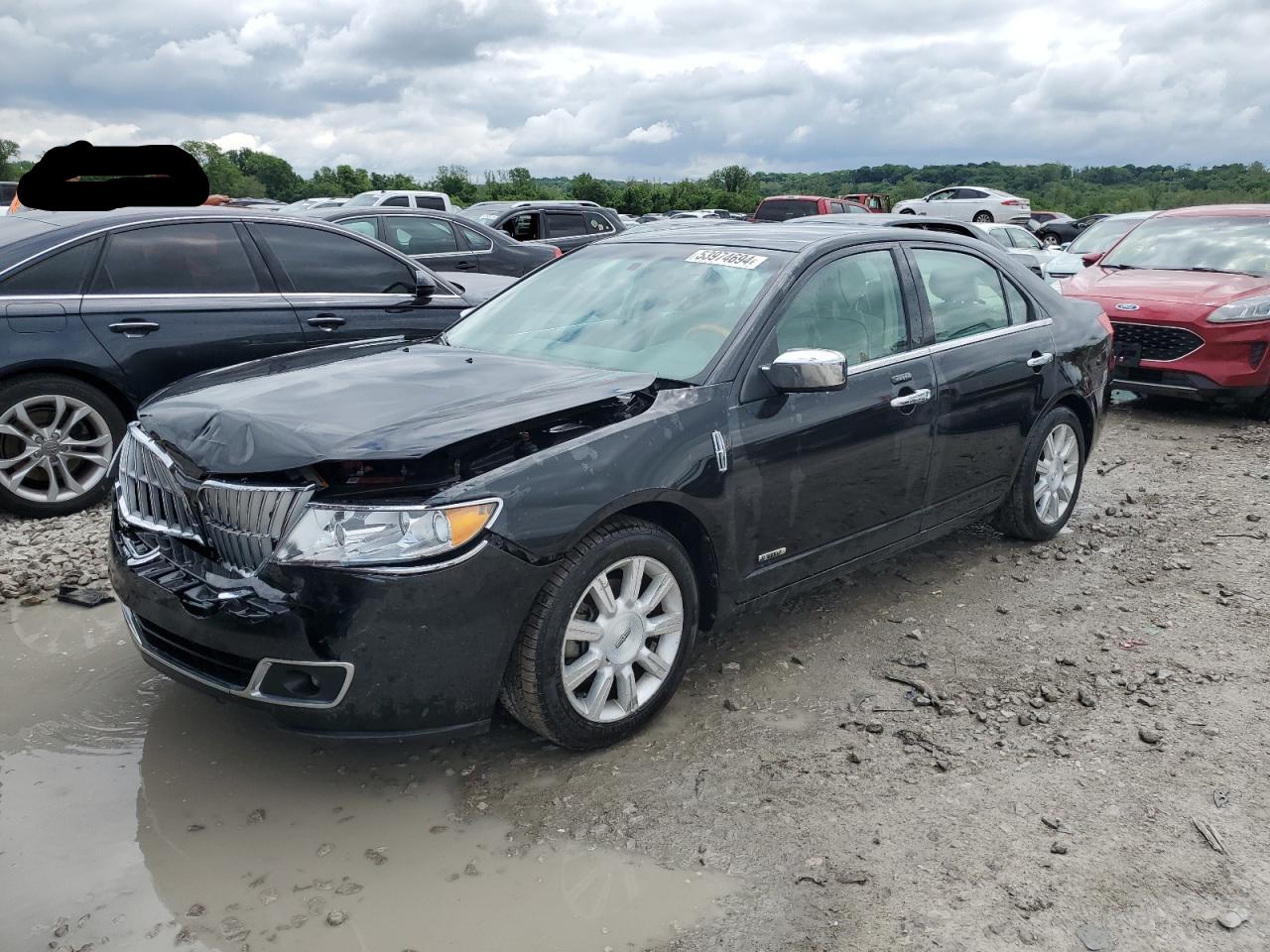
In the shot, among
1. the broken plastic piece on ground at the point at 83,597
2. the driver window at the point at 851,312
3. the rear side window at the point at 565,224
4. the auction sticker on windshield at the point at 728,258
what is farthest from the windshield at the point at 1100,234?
the broken plastic piece on ground at the point at 83,597

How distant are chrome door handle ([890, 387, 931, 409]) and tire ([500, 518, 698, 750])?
1252mm

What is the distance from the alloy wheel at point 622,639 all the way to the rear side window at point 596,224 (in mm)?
12962

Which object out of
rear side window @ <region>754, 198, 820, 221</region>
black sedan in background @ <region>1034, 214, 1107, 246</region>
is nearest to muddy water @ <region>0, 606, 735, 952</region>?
rear side window @ <region>754, 198, 820, 221</region>

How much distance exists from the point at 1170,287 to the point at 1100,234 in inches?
182

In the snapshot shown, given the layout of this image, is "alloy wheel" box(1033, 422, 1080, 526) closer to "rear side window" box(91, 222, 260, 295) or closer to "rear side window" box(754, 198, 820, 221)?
"rear side window" box(91, 222, 260, 295)

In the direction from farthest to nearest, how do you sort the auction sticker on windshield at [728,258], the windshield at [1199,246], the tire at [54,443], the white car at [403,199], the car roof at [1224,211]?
the white car at [403,199], the car roof at [1224,211], the windshield at [1199,246], the tire at [54,443], the auction sticker on windshield at [728,258]

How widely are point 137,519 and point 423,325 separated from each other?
3.64 meters

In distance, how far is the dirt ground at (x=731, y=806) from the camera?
2.76 meters

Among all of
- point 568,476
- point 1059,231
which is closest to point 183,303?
point 568,476

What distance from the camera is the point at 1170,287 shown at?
8930 millimetres

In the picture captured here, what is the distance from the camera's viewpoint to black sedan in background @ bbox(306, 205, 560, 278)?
37.3ft

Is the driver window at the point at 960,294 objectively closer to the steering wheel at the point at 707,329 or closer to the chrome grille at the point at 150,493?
the steering wheel at the point at 707,329

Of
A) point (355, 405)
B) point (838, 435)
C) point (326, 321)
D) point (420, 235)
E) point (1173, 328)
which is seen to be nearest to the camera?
point (355, 405)

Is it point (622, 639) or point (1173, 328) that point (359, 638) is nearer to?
point (622, 639)
